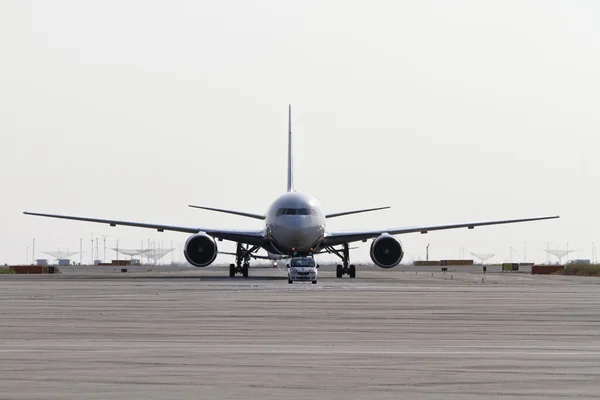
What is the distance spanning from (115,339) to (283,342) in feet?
8.62

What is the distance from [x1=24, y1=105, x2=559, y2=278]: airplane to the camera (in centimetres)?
6109

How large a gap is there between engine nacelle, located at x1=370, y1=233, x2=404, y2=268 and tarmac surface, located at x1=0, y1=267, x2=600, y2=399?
112ft

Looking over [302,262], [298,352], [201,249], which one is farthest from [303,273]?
[298,352]

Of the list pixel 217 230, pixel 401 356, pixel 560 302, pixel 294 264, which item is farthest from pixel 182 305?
pixel 217 230

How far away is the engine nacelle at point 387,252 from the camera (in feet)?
206

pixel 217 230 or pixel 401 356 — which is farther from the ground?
pixel 217 230

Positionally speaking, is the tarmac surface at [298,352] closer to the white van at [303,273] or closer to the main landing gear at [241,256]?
the white van at [303,273]

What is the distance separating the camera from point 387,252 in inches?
2488

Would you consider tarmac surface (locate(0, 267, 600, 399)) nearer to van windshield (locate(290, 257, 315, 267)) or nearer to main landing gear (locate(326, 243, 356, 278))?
van windshield (locate(290, 257, 315, 267))

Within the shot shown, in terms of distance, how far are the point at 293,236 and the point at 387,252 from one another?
5.77 metres

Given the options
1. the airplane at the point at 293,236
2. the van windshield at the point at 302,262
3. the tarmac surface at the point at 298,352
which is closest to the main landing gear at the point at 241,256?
the airplane at the point at 293,236

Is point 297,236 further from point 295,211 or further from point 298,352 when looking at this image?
point 298,352

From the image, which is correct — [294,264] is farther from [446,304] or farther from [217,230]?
[446,304]

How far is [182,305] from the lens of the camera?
1138 inches
